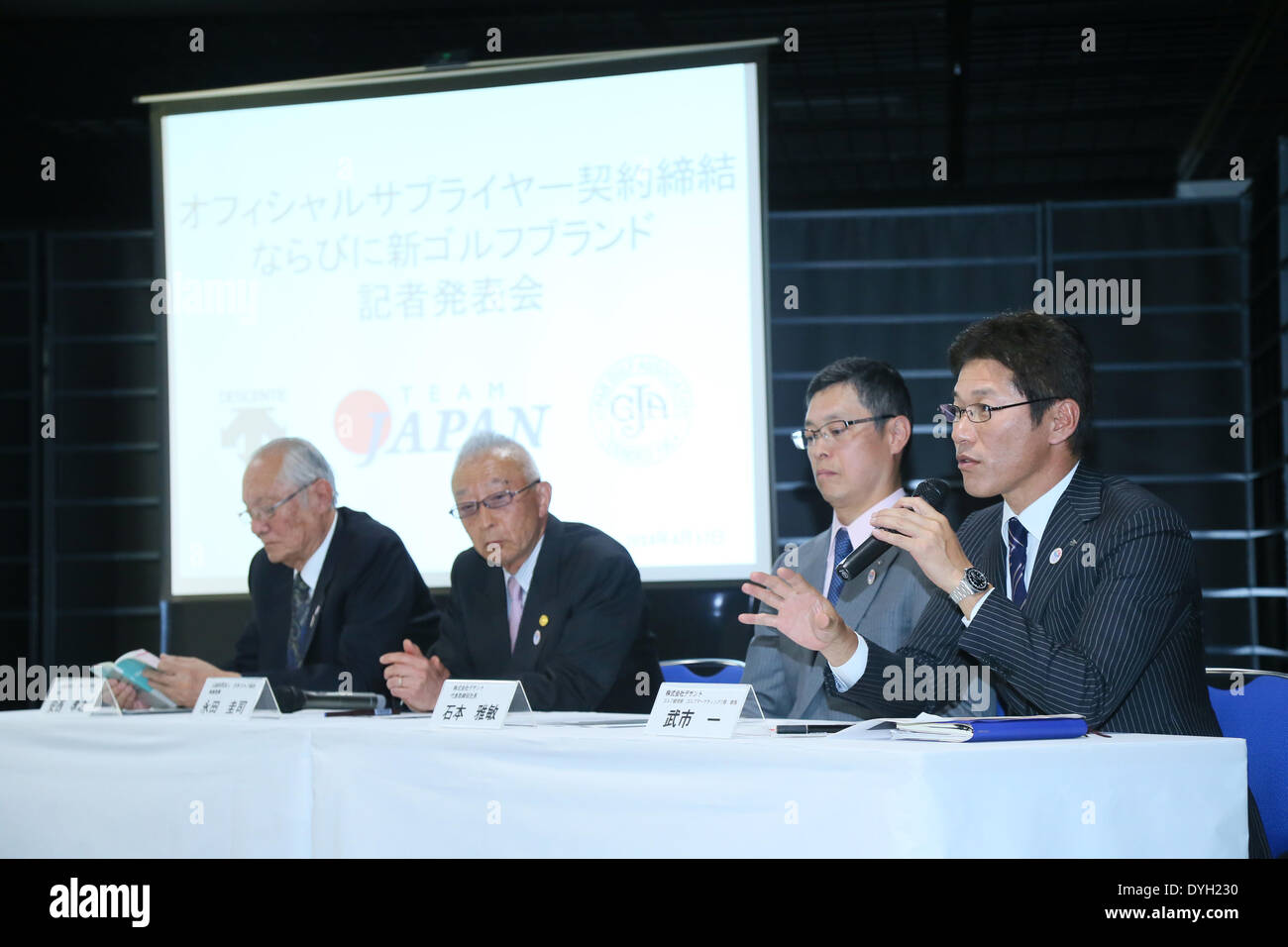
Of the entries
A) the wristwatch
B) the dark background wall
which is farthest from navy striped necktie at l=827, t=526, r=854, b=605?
the dark background wall

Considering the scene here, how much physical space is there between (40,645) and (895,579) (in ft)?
14.2

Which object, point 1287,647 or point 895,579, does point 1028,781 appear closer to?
point 895,579

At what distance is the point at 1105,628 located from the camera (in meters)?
1.67

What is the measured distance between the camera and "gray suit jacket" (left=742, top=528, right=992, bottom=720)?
2.24m

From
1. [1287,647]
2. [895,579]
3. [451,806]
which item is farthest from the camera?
[1287,647]

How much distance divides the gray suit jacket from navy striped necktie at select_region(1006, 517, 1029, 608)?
235 millimetres


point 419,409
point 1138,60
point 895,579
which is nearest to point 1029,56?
point 1138,60

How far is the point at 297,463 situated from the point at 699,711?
1676 millimetres

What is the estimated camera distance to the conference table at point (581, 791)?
1.35 metres

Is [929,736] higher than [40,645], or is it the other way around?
[929,736]

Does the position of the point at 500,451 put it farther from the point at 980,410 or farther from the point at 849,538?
the point at 980,410

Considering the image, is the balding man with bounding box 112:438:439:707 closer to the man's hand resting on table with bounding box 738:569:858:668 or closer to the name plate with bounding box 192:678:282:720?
the name plate with bounding box 192:678:282:720
